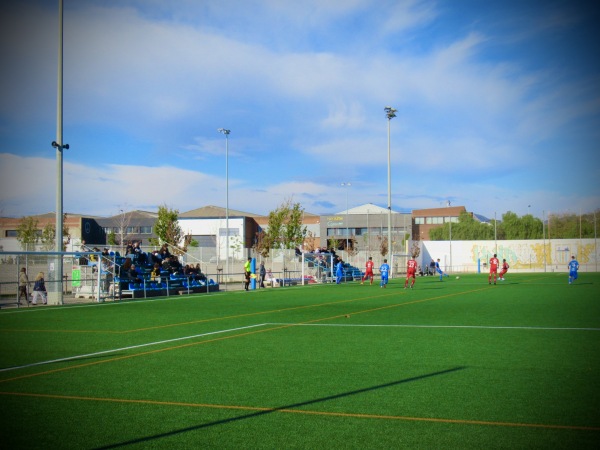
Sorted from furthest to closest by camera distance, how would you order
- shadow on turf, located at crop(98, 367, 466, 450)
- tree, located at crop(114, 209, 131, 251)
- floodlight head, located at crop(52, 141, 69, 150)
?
tree, located at crop(114, 209, 131, 251) < floodlight head, located at crop(52, 141, 69, 150) < shadow on turf, located at crop(98, 367, 466, 450)

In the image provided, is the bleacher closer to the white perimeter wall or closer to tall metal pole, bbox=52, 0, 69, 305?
tall metal pole, bbox=52, 0, 69, 305

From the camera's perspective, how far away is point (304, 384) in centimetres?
868

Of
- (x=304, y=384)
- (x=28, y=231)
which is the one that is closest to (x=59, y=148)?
(x=304, y=384)

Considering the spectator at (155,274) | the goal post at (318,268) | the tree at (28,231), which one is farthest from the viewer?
the tree at (28,231)

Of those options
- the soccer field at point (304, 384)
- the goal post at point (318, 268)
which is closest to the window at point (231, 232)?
the goal post at point (318, 268)

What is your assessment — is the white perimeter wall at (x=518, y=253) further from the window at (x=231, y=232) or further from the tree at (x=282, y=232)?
the window at (x=231, y=232)

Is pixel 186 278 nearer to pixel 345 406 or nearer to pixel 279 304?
pixel 279 304

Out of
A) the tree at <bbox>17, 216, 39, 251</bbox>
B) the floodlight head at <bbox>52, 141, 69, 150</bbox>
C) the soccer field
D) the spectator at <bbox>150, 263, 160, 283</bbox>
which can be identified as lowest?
the soccer field

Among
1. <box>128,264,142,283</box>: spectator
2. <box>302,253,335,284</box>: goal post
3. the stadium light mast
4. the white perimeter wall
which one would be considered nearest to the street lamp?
the stadium light mast

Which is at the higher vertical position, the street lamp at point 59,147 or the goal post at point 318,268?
the street lamp at point 59,147

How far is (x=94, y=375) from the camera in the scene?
955 cm

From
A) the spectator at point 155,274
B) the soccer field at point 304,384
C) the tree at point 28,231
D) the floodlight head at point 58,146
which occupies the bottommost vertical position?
the soccer field at point 304,384

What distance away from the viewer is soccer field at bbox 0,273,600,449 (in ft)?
20.5

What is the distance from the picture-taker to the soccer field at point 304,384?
626 centimetres
